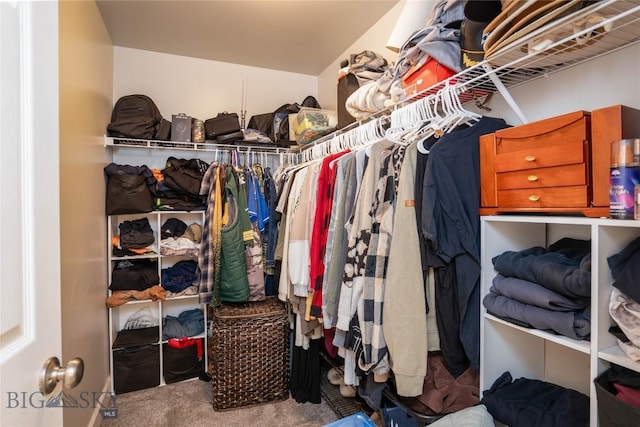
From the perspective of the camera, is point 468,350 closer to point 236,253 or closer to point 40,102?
point 40,102

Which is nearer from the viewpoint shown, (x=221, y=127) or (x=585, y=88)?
(x=585, y=88)

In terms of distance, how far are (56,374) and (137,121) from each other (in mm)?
2139

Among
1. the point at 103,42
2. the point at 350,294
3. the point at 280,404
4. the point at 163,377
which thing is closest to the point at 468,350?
the point at 350,294

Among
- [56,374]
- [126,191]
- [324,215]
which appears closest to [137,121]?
[126,191]

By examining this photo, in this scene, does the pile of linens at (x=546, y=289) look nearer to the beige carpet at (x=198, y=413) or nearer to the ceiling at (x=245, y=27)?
the beige carpet at (x=198, y=413)

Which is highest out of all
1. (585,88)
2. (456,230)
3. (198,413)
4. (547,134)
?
(585,88)

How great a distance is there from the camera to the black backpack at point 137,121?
237 centimetres

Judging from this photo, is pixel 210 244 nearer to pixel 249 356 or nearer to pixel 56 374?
pixel 249 356

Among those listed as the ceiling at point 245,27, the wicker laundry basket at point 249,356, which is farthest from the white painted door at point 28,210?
the ceiling at point 245,27

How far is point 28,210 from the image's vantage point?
620mm

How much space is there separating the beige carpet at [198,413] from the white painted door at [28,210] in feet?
5.23

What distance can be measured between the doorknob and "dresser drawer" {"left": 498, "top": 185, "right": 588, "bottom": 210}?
120cm

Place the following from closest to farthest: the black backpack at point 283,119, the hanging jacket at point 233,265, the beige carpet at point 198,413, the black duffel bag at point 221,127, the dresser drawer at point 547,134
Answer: the dresser drawer at point 547,134, the beige carpet at point 198,413, the hanging jacket at point 233,265, the black duffel bag at point 221,127, the black backpack at point 283,119

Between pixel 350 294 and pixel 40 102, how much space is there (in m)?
1.12
